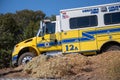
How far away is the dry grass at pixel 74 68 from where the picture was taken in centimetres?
947

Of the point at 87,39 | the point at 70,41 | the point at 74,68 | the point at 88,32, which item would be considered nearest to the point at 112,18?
the point at 88,32

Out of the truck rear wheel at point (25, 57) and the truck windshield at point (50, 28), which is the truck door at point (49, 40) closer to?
the truck windshield at point (50, 28)

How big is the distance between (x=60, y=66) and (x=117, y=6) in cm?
640

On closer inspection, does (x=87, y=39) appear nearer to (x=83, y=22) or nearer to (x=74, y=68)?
(x=83, y=22)

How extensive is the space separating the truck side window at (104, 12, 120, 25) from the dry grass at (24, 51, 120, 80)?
3923 mm

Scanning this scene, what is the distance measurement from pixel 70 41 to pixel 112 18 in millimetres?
2340

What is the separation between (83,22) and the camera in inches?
620

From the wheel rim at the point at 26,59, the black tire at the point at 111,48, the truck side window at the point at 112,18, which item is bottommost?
the wheel rim at the point at 26,59

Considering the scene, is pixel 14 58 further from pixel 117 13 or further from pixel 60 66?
pixel 60 66

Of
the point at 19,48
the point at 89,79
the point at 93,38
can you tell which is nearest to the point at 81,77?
the point at 89,79

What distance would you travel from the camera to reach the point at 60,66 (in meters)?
10.3

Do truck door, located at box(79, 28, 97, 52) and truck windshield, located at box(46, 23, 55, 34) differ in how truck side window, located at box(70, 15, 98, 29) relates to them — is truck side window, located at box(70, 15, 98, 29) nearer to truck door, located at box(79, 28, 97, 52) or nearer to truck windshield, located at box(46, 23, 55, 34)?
truck door, located at box(79, 28, 97, 52)

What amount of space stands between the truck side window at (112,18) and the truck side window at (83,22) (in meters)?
0.50

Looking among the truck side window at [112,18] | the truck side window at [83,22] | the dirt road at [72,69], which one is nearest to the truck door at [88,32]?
the truck side window at [83,22]
